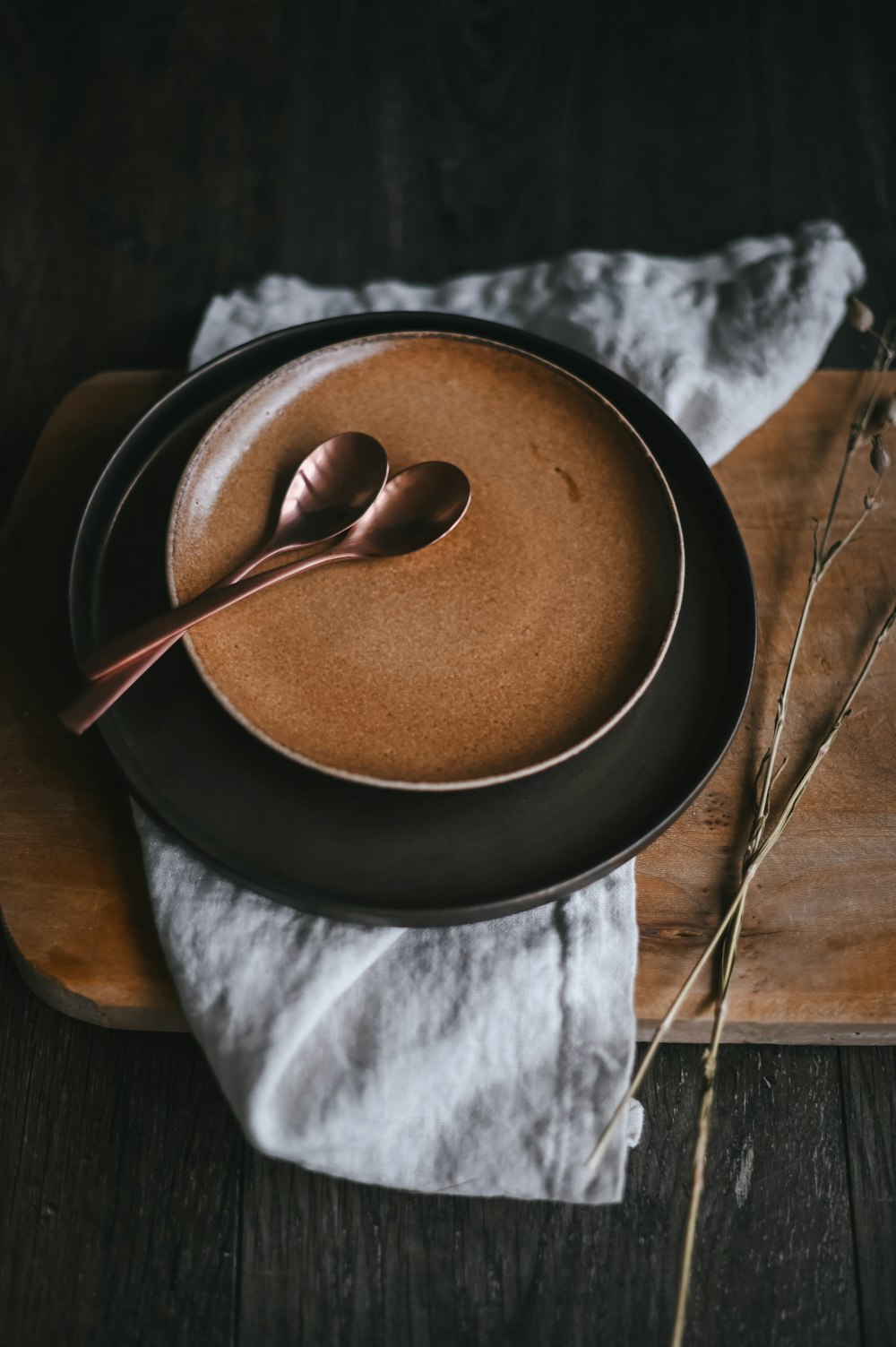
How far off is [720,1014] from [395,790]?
7.8 inches

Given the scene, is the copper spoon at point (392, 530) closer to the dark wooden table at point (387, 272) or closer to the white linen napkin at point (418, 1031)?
the white linen napkin at point (418, 1031)

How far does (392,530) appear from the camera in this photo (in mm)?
542

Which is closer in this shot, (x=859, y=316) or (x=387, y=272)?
(x=859, y=316)

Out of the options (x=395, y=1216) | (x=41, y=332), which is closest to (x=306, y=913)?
(x=395, y=1216)

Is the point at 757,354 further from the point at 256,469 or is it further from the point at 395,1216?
the point at 395,1216

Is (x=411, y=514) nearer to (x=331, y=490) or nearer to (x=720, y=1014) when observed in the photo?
(x=331, y=490)

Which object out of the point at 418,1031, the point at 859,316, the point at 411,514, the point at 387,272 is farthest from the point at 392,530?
the point at 387,272

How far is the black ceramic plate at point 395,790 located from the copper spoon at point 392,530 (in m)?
Result: 0.05

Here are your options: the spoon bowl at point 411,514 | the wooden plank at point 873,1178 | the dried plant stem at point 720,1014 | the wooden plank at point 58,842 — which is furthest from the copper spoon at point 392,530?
the wooden plank at point 873,1178

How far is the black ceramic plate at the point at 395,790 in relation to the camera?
48cm

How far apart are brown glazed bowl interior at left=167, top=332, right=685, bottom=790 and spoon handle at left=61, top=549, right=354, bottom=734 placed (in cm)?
1

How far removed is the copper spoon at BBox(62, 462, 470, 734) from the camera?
492 mm

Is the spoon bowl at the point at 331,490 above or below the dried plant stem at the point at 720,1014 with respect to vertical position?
above

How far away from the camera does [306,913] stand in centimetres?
50
